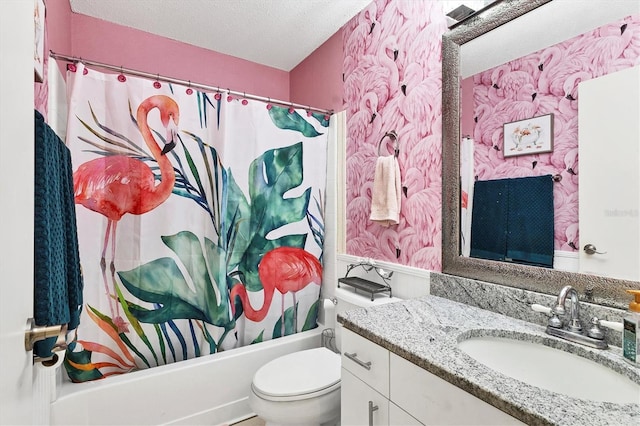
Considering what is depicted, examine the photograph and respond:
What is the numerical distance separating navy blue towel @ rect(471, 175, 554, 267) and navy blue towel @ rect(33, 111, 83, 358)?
140cm

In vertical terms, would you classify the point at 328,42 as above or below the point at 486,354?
above

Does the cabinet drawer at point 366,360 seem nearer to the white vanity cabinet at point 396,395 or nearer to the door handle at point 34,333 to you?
the white vanity cabinet at point 396,395

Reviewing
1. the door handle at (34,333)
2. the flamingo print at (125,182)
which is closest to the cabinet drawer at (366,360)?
the door handle at (34,333)

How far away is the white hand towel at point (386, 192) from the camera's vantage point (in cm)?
162

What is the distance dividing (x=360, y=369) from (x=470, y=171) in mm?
914

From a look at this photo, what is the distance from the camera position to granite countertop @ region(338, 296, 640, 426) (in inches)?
24.1

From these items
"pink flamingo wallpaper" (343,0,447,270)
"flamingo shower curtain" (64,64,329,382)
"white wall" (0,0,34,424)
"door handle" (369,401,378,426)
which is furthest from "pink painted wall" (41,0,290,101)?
"door handle" (369,401,378,426)

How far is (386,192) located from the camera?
166 centimetres

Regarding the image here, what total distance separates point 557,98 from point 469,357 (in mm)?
905

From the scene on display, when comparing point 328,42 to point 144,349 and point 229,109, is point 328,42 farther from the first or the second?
point 144,349

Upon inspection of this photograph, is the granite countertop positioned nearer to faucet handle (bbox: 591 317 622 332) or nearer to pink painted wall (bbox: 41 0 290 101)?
faucet handle (bbox: 591 317 622 332)

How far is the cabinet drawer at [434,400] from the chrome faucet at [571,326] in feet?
1.42

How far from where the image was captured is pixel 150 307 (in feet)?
5.22

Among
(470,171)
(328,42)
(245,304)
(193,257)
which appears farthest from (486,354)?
(328,42)
